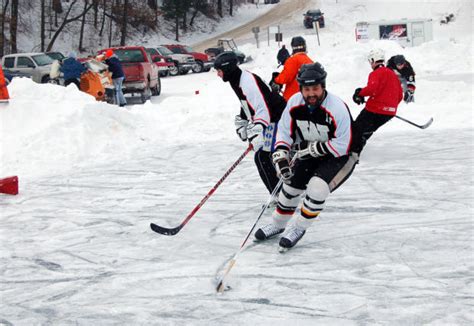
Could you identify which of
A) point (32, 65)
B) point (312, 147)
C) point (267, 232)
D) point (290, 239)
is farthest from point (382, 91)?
point (32, 65)

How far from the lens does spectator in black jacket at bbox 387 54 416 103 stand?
11711 millimetres

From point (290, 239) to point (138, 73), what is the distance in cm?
1373

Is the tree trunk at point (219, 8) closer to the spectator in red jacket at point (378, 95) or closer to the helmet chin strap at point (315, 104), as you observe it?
the spectator in red jacket at point (378, 95)

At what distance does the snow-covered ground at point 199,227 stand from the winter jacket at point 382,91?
0.73m

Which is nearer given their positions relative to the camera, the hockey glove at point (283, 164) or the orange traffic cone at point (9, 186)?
the hockey glove at point (283, 164)

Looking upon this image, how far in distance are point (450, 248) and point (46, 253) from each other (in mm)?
3107

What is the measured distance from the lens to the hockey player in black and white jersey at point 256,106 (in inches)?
233

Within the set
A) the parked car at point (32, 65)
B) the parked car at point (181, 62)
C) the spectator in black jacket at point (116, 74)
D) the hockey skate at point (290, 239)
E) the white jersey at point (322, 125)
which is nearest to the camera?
the white jersey at point (322, 125)

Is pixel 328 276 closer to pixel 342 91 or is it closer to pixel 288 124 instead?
pixel 288 124

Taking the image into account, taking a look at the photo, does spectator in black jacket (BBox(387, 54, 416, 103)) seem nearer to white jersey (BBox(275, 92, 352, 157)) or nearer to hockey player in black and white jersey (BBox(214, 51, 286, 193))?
hockey player in black and white jersey (BBox(214, 51, 286, 193))

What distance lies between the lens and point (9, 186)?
7.66m

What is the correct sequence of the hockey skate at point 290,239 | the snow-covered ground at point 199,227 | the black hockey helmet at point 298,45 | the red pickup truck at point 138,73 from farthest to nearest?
the red pickup truck at point 138,73 → the black hockey helmet at point 298,45 → the hockey skate at point 290,239 → the snow-covered ground at point 199,227

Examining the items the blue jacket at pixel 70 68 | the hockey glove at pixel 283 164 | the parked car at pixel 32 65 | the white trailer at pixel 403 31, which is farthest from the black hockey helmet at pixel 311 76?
the white trailer at pixel 403 31

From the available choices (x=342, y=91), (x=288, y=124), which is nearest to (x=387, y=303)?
(x=288, y=124)
